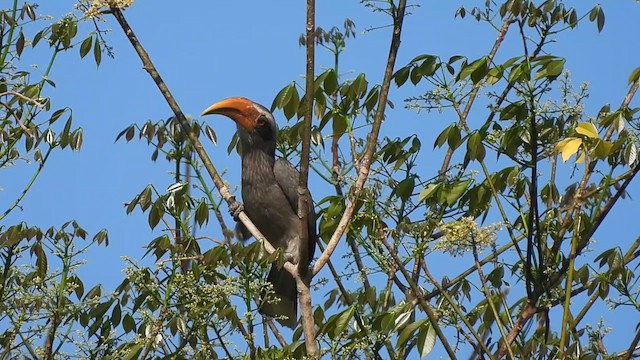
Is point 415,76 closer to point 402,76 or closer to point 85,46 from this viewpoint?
point 402,76

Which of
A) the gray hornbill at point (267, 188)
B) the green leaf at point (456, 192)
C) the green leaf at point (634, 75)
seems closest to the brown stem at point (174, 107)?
the green leaf at point (456, 192)

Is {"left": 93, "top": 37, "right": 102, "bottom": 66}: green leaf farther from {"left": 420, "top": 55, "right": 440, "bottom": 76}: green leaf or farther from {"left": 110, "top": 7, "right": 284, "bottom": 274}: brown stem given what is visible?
{"left": 420, "top": 55, "right": 440, "bottom": 76}: green leaf

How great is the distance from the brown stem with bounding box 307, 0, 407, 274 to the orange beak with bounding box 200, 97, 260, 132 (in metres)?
2.12

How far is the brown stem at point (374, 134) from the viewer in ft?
14.5

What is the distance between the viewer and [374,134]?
4422mm

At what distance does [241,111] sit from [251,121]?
0.39ft

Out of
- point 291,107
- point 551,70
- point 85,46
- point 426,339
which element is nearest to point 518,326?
point 426,339

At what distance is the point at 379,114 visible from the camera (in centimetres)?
444

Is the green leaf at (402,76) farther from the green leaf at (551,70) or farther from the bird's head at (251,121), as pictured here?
the bird's head at (251,121)

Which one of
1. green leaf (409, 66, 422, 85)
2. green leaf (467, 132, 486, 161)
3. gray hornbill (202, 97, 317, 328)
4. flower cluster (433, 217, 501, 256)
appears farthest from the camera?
gray hornbill (202, 97, 317, 328)

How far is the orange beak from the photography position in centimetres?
651

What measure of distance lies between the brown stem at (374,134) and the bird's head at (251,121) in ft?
6.82

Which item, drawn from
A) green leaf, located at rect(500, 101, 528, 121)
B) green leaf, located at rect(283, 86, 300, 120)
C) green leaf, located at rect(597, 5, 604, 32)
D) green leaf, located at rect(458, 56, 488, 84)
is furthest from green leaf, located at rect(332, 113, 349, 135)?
green leaf, located at rect(597, 5, 604, 32)

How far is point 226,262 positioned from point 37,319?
80 cm
